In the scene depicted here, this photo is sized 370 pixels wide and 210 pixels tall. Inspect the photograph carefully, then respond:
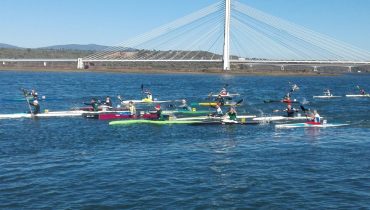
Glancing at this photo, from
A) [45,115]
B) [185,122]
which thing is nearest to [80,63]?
[45,115]

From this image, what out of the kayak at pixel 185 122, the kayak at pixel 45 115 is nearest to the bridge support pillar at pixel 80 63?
the kayak at pixel 45 115

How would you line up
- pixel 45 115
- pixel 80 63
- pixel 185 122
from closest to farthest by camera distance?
pixel 185 122, pixel 45 115, pixel 80 63

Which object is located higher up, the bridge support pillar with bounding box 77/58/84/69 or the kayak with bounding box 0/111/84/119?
the bridge support pillar with bounding box 77/58/84/69

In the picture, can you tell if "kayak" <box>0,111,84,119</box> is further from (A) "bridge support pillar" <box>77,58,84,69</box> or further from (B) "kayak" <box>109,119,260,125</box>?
(A) "bridge support pillar" <box>77,58,84,69</box>

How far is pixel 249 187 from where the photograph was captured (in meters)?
18.1

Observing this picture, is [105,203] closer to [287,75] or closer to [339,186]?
[339,186]

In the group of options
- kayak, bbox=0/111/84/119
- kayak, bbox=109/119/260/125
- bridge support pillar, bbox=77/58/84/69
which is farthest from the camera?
bridge support pillar, bbox=77/58/84/69

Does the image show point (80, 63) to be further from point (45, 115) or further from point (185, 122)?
point (185, 122)

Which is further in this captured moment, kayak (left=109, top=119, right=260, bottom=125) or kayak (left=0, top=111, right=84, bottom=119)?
kayak (left=0, top=111, right=84, bottom=119)

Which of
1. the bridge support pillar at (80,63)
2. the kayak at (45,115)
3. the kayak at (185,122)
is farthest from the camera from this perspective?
the bridge support pillar at (80,63)

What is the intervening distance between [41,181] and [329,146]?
50.7ft

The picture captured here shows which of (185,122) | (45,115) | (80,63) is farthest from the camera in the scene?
(80,63)

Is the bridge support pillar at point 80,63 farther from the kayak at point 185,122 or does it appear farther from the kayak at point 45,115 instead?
the kayak at point 185,122

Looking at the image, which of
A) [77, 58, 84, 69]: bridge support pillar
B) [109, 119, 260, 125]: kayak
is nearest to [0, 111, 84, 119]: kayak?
[109, 119, 260, 125]: kayak
